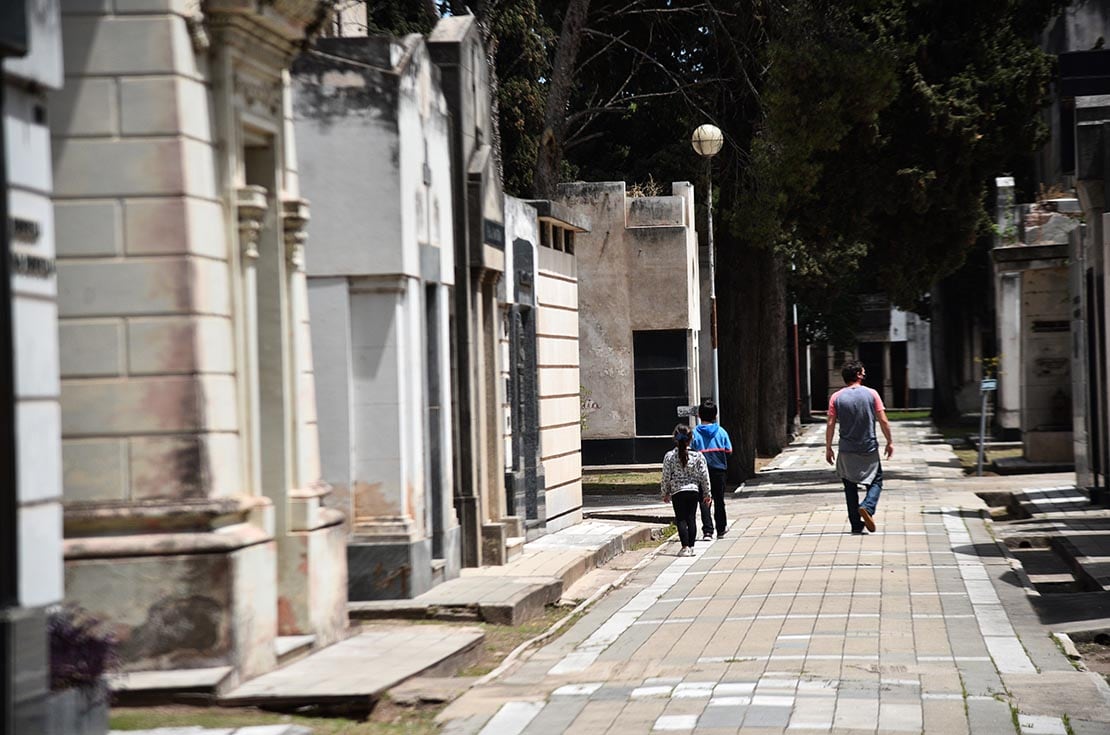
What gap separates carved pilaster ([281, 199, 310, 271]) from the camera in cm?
1122

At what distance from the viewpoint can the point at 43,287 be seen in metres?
6.92

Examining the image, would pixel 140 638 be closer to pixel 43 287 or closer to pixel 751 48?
pixel 43 287

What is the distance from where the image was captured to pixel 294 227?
11.3m

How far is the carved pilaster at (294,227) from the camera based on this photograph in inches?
442

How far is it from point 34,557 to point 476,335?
34.8 feet

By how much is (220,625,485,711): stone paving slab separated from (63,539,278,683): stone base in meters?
0.33

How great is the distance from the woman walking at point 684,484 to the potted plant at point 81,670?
11.8m

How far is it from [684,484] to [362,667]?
8.97m

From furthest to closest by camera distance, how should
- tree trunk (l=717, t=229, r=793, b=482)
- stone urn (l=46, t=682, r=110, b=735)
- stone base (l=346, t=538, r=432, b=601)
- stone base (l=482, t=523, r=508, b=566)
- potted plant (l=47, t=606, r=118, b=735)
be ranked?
tree trunk (l=717, t=229, r=793, b=482), stone base (l=482, t=523, r=508, b=566), stone base (l=346, t=538, r=432, b=601), potted plant (l=47, t=606, r=118, b=735), stone urn (l=46, t=682, r=110, b=735)

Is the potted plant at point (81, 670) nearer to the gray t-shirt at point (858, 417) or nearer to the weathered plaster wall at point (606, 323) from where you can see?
the gray t-shirt at point (858, 417)

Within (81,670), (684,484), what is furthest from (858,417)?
(81,670)

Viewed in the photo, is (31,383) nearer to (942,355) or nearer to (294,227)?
(294,227)

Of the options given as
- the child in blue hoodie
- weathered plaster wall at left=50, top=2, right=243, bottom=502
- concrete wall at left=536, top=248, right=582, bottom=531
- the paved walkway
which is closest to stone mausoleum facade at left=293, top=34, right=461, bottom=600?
the paved walkway

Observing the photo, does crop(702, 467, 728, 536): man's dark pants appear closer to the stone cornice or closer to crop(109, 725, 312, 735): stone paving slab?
the stone cornice
